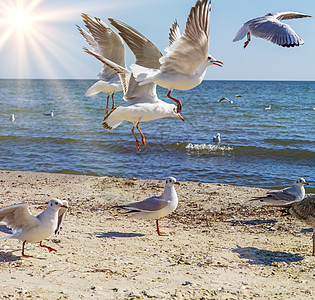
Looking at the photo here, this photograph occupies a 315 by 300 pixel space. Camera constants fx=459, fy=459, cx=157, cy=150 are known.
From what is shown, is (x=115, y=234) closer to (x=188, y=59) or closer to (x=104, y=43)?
(x=104, y=43)

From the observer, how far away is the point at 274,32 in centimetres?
582

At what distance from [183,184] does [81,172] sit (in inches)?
133

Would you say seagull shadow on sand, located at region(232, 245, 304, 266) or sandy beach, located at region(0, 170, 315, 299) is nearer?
sandy beach, located at region(0, 170, 315, 299)

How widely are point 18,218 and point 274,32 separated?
152 inches

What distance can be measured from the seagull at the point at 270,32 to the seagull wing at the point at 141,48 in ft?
3.42

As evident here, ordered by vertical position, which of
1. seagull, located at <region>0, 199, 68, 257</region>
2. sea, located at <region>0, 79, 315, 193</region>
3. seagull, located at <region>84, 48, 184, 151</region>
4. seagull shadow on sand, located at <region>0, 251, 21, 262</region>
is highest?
seagull, located at <region>84, 48, 184, 151</region>

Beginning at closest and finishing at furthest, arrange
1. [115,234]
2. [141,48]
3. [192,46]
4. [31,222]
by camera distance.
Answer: [192,46]
[31,222]
[141,48]
[115,234]

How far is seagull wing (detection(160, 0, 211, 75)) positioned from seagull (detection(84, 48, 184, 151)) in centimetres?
77

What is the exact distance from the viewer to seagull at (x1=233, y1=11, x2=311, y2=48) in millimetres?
5504

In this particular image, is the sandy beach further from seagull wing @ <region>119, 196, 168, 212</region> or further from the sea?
the sea

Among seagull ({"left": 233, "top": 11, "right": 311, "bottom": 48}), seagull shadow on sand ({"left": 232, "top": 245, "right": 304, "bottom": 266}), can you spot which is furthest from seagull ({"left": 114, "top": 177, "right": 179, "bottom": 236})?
seagull ({"left": 233, "top": 11, "right": 311, "bottom": 48})

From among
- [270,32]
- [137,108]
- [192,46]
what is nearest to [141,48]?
[137,108]

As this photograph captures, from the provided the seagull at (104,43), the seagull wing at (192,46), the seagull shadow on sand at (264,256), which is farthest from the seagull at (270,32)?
the seagull shadow on sand at (264,256)

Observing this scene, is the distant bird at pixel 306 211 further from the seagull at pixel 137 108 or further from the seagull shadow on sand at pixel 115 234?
the seagull shadow on sand at pixel 115 234
